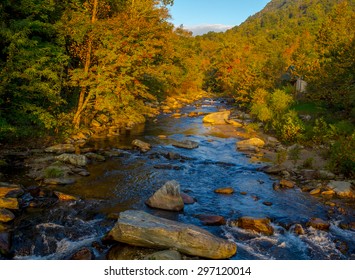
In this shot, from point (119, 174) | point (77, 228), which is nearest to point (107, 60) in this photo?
point (119, 174)

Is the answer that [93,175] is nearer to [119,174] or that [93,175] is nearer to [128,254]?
[119,174]

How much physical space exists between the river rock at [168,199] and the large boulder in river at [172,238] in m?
2.55

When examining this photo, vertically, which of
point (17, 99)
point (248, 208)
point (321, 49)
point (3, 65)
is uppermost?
point (321, 49)

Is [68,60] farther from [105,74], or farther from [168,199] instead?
[168,199]

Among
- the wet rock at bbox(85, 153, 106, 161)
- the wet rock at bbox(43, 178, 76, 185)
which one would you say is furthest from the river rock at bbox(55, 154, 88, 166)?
the wet rock at bbox(43, 178, 76, 185)

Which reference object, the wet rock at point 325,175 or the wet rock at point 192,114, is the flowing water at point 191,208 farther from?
the wet rock at point 192,114

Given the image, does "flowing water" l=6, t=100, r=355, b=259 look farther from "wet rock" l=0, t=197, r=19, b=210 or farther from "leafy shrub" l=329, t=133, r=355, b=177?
"leafy shrub" l=329, t=133, r=355, b=177

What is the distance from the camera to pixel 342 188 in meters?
13.4

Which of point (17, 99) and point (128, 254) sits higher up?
point (17, 99)

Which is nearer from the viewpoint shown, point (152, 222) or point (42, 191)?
point (152, 222)

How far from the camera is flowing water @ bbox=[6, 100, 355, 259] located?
9062 millimetres

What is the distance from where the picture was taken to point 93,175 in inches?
572

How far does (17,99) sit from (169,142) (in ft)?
31.9

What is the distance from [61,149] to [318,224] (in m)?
13.4
